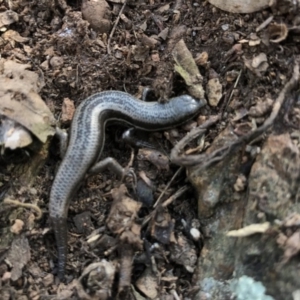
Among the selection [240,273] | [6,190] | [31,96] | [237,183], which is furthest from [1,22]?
[240,273]

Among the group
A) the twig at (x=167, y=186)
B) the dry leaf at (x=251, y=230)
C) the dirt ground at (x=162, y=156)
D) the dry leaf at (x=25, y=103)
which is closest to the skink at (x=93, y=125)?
the dirt ground at (x=162, y=156)

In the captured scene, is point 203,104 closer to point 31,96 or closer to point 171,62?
point 171,62

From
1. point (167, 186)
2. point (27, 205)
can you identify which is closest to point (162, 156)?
point (167, 186)

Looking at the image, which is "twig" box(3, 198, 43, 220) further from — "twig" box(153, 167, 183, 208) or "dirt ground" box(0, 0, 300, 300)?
"twig" box(153, 167, 183, 208)

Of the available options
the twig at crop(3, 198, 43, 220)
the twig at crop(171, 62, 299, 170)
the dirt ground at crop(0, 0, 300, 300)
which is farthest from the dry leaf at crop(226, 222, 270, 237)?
the twig at crop(3, 198, 43, 220)

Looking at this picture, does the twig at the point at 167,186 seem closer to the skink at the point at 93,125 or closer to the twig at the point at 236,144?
the twig at the point at 236,144
